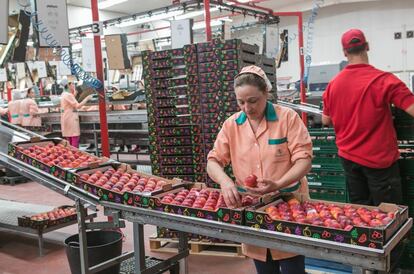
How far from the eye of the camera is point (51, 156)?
3.60m

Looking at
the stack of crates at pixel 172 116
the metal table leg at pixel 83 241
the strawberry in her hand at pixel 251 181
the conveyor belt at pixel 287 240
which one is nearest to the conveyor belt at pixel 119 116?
the stack of crates at pixel 172 116

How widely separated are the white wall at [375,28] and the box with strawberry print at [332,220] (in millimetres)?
11668

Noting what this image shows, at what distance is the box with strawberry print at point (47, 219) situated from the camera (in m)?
4.51

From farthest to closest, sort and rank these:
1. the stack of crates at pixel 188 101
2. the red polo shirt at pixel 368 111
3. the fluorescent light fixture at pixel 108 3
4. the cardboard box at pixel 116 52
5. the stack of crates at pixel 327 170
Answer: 1. the fluorescent light fixture at pixel 108 3
2. the cardboard box at pixel 116 52
3. the stack of crates at pixel 188 101
4. the stack of crates at pixel 327 170
5. the red polo shirt at pixel 368 111

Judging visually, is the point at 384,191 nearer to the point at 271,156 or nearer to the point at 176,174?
the point at 271,156

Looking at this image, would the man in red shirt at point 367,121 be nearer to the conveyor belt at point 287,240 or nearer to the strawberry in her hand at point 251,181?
the conveyor belt at point 287,240

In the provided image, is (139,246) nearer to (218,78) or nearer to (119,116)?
(218,78)

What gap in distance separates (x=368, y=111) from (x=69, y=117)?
6.92m

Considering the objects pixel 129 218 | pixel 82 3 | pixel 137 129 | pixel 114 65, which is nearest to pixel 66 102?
pixel 137 129

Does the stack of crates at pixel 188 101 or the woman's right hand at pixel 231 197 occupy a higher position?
the stack of crates at pixel 188 101

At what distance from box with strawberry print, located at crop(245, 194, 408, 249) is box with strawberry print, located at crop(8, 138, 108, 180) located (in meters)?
1.74

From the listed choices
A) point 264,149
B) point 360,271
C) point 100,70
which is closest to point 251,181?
point 264,149

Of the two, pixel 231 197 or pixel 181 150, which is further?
pixel 181 150

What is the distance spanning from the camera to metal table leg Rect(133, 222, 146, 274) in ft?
9.09
